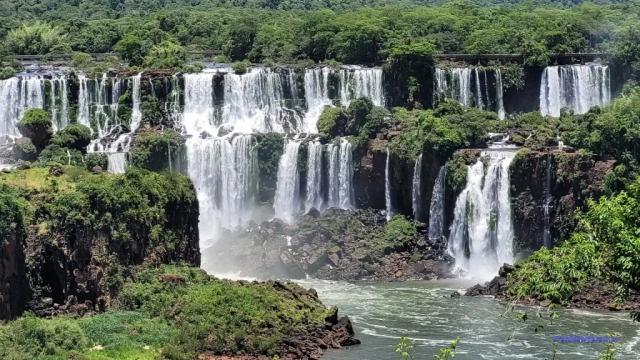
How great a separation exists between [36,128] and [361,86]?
21.4 meters

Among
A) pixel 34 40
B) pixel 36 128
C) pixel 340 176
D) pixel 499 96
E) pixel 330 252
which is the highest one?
pixel 34 40

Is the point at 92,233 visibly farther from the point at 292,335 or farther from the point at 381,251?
the point at 381,251

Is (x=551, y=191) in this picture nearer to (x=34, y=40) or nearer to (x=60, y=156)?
(x=60, y=156)

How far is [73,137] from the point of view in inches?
3027

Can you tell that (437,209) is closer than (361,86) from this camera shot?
Yes

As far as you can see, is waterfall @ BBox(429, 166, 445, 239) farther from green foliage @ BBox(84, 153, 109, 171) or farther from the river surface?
green foliage @ BBox(84, 153, 109, 171)

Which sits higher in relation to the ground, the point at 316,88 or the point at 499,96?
the point at 316,88

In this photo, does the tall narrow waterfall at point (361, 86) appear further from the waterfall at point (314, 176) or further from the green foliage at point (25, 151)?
the green foliage at point (25, 151)

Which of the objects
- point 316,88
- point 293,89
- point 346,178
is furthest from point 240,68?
point 346,178

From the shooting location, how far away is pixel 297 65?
8669cm

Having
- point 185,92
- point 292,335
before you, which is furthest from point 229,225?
point 292,335

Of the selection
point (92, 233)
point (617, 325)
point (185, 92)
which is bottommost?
point (617, 325)

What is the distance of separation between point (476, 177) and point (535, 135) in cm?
597

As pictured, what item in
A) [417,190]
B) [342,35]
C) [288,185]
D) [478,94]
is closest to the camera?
[417,190]
